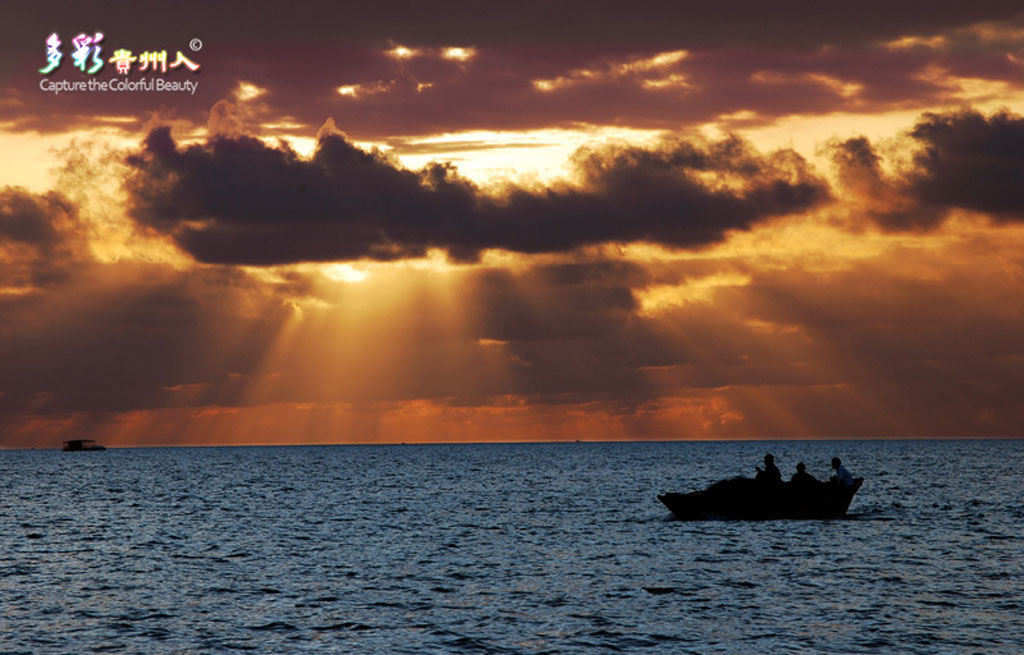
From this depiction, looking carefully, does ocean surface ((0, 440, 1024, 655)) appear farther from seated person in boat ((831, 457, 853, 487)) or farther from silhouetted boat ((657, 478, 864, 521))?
seated person in boat ((831, 457, 853, 487))

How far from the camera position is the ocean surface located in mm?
31984

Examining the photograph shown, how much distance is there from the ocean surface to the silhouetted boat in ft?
3.56

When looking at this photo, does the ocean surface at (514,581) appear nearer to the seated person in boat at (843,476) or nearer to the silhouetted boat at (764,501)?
the silhouetted boat at (764,501)

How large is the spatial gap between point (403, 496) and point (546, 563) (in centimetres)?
5726

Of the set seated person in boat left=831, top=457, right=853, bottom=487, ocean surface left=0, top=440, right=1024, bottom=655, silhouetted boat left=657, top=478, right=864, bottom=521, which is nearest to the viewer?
ocean surface left=0, top=440, right=1024, bottom=655

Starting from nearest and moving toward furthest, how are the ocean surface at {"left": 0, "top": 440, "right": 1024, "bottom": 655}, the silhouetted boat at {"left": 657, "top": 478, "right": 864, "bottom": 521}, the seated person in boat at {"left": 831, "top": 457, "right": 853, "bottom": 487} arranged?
the ocean surface at {"left": 0, "top": 440, "right": 1024, "bottom": 655} < the seated person in boat at {"left": 831, "top": 457, "right": 853, "bottom": 487} < the silhouetted boat at {"left": 657, "top": 478, "right": 864, "bottom": 521}

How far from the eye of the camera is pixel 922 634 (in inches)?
1252

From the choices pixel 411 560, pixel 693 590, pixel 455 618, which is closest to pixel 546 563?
pixel 411 560

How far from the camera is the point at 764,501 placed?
6309 cm

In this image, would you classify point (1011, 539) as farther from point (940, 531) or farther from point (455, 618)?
point (455, 618)

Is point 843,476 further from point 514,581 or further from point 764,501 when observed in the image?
point 514,581

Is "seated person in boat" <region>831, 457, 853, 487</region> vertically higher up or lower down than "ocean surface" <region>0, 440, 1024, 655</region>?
higher up

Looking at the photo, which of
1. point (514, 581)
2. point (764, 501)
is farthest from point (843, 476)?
point (514, 581)

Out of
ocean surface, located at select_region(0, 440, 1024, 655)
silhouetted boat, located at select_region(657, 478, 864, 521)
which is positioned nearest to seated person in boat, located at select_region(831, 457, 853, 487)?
silhouetted boat, located at select_region(657, 478, 864, 521)
